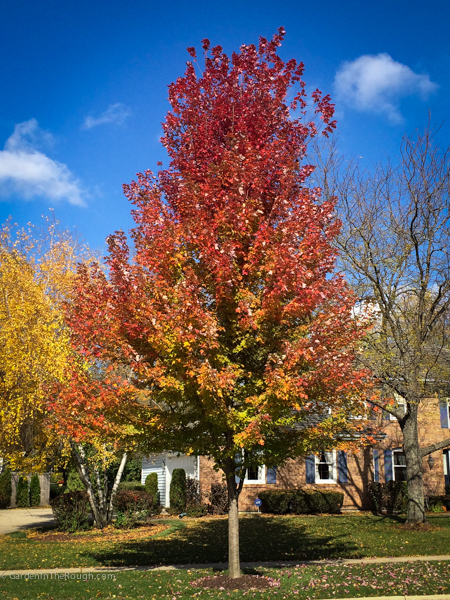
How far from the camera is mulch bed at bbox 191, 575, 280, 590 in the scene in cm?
892

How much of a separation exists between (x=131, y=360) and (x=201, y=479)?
15617mm

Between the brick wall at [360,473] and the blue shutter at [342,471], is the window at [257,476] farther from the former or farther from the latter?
the blue shutter at [342,471]

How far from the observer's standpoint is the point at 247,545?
46.6ft

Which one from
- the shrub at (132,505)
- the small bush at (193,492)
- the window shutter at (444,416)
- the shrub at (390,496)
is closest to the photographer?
the shrub at (132,505)

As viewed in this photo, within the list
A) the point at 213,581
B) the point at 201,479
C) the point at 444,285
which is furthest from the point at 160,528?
the point at 444,285

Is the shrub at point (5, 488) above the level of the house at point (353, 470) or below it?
below

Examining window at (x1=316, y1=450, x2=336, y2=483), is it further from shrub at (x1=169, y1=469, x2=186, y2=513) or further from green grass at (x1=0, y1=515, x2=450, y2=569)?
shrub at (x1=169, y1=469, x2=186, y2=513)

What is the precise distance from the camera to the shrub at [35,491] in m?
32.8

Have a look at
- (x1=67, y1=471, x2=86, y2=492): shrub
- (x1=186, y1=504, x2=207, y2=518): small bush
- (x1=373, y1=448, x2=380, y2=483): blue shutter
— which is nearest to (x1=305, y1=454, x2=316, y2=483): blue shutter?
(x1=373, y1=448, x2=380, y2=483): blue shutter

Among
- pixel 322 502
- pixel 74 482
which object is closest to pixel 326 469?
pixel 322 502

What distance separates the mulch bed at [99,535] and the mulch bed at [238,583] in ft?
24.7

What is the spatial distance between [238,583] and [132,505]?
12.7 meters

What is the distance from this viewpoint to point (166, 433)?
31.4 ft

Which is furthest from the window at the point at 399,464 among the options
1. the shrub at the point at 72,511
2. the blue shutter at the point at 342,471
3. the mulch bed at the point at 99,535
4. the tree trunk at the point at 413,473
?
the shrub at the point at 72,511
